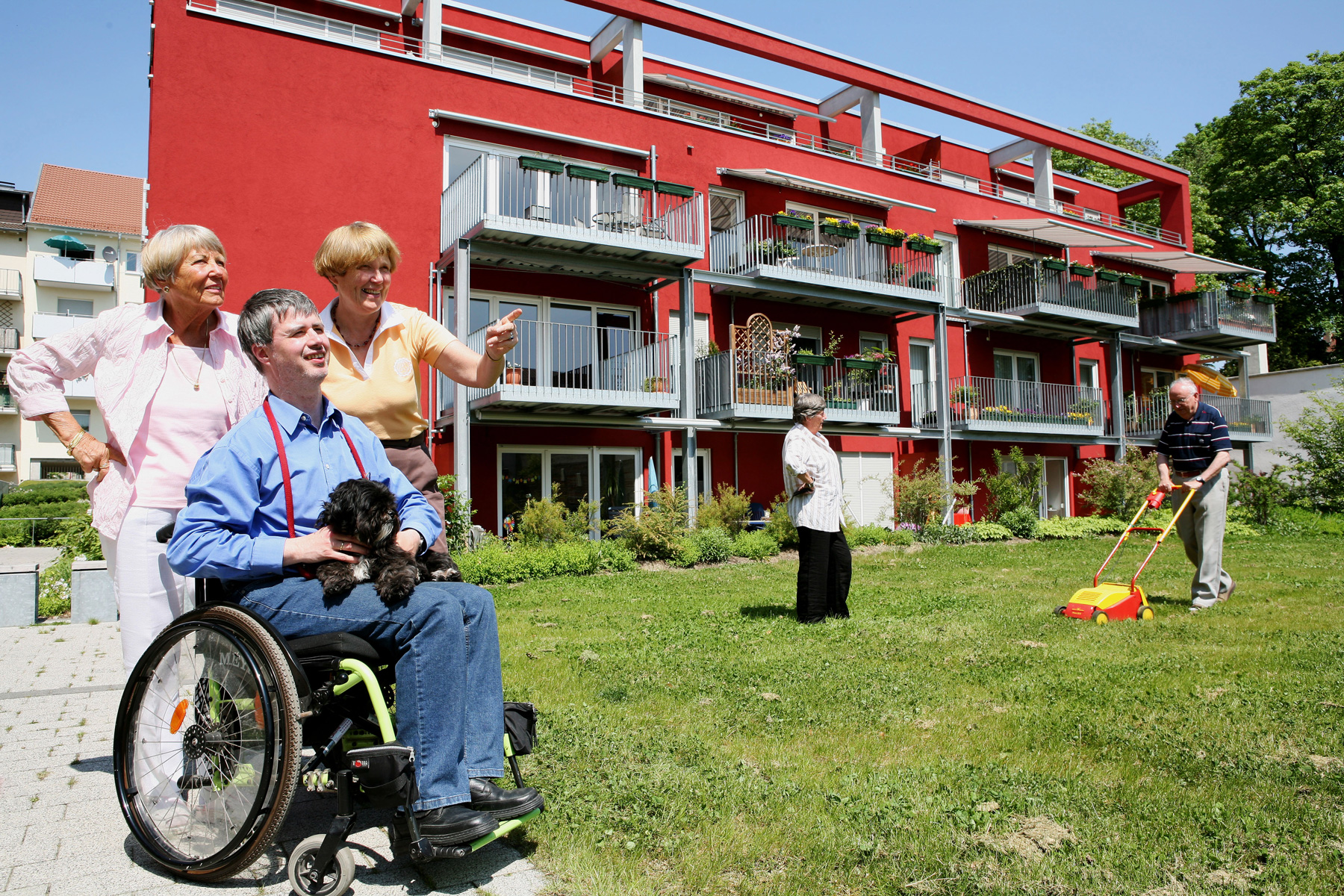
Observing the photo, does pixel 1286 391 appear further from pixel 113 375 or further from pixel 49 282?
pixel 49 282

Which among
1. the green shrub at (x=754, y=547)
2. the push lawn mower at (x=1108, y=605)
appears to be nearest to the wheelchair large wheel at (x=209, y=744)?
the push lawn mower at (x=1108, y=605)

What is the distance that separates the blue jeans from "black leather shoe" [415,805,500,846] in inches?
1.0

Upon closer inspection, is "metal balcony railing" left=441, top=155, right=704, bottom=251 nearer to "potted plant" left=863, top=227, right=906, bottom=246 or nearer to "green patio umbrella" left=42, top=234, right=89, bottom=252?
"potted plant" left=863, top=227, right=906, bottom=246

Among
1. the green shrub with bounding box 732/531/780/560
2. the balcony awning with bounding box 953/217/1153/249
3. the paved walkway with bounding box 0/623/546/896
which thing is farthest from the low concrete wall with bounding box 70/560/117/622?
the balcony awning with bounding box 953/217/1153/249

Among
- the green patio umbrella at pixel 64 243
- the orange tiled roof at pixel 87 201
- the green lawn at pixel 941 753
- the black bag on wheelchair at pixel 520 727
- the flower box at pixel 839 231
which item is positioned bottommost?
the green lawn at pixel 941 753

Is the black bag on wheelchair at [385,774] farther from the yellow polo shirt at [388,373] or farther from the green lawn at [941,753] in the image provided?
the yellow polo shirt at [388,373]

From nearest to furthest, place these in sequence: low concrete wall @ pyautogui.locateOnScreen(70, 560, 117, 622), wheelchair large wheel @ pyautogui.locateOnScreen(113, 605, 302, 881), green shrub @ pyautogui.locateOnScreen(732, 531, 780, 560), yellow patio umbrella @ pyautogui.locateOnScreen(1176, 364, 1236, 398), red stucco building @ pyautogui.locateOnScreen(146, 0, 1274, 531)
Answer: wheelchair large wheel @ pyautogui.locateOnScreen(113, 605, 302, 881)
low concrete wall @ pyautogui.locateOnScreen(70, 560, 117, 622)
red stucco building @ pyautogui.locateOnScreen(146, 0, 1274, 531)
green shrub @ pyautogui.locateOnScreen(732, 531, 780, 560)
yellow patio umbrella @ pyautogui.locateOnScreen(1176, 364, 1236, 398)

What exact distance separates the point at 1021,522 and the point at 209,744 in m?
18.2

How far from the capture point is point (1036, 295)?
21656mm

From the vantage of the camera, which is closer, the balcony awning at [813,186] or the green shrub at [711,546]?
the green shrub at [711,546]

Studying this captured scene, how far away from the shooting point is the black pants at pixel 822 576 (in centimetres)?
672

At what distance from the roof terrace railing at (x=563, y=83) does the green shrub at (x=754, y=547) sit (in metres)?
9.45

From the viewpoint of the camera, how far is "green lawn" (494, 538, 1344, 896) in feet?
8.04

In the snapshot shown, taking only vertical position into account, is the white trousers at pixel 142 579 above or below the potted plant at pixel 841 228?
below
